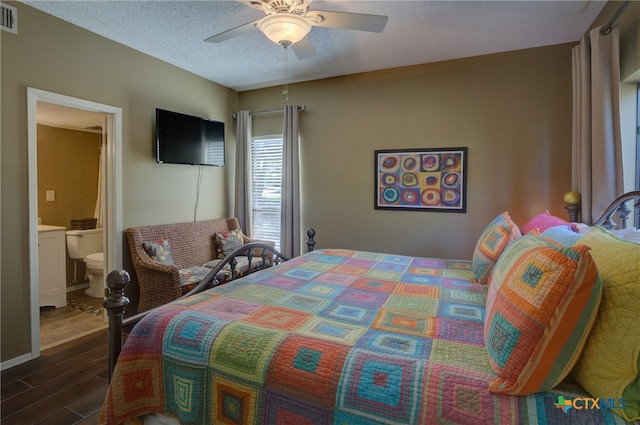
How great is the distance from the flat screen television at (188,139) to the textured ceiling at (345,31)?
619 mm

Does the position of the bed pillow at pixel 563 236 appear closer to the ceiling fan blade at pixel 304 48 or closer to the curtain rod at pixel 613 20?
the curtain rod at pixel 613 20

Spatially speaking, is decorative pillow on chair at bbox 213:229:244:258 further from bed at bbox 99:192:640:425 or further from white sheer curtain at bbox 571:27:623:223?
white sheer curtain at bbox 571:27:623:223

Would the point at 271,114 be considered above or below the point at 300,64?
below

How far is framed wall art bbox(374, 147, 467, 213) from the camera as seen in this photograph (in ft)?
11.1

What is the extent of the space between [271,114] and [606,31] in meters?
3.39

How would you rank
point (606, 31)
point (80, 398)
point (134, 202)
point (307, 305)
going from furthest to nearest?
point (134, 202) → point (606, 31) → point (80, 398) → point (307, 305)

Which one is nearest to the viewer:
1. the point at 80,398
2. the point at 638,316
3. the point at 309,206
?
the point at 638,316

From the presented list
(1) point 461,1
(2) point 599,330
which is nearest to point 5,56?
(1) point 461,1

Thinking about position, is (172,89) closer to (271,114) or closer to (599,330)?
(271,114)

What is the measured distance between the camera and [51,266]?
3.62 meters

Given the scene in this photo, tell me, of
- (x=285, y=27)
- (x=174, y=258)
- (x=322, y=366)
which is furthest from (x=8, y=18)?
(x=322, y=366)

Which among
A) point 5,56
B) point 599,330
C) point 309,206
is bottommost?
point 599,330

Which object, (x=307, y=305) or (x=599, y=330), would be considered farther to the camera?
(x=307, y=305)

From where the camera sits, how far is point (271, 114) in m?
4.34
